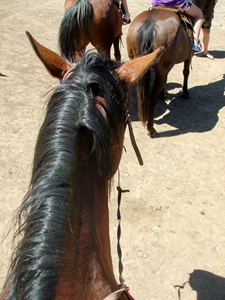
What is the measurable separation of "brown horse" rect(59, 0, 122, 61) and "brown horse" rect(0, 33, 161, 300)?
A: 2663 mm

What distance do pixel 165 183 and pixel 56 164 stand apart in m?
2.51

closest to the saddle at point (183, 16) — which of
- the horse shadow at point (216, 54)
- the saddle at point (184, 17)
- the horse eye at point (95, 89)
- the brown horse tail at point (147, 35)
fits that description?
the saddle at point (184, 17)

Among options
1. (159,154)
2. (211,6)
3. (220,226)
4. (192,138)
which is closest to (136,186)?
(159,154)

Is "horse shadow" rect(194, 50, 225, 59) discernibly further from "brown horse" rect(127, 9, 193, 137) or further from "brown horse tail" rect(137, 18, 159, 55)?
"brown horse tail" rect(137, 18, 159, 55)

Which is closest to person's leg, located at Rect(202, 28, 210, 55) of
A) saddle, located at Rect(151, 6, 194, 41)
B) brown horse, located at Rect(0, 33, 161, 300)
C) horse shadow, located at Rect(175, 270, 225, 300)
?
saddle, located at Rect(151, 6, 194, 41)

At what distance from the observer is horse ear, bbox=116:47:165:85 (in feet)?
4.56

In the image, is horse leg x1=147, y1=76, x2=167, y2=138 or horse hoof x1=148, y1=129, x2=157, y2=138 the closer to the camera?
horse leg x1=147, y1=76, x2=167, y2=138

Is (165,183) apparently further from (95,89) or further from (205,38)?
(205,38)

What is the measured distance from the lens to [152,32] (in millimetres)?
3482

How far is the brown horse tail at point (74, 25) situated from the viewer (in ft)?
12.2

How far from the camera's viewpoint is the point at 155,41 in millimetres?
3502

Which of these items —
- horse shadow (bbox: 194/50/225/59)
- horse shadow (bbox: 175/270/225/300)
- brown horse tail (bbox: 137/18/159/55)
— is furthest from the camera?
horse shadow (bbox: 194/50/225/59)

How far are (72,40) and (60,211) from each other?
11.4ft

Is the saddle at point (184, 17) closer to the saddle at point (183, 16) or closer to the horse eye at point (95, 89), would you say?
the saddle at point (183, 16)
